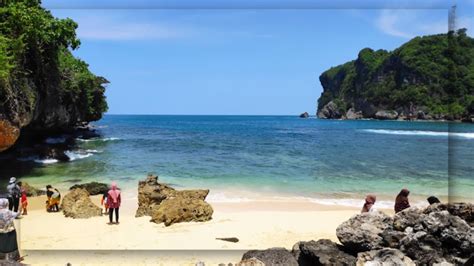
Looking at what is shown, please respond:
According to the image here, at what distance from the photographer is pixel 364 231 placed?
6.05 metres

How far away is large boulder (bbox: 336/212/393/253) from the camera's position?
595 centimetres

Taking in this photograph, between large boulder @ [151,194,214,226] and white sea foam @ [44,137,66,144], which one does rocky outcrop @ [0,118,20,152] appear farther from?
white sea foam @ [44,137,66,144]

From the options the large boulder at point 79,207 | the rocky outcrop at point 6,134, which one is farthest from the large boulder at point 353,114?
the large boulder at point 79,207

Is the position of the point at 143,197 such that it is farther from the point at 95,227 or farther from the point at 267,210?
the point at 267,210

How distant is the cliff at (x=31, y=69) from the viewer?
1434 cm

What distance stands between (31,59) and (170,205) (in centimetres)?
1075

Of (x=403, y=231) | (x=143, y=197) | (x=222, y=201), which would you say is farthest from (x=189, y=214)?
(x=403, y=231)

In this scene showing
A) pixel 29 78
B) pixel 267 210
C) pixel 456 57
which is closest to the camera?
pixel 456 57

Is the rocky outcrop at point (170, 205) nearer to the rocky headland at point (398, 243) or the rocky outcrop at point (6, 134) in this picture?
the rocky headland at point (398, 243)

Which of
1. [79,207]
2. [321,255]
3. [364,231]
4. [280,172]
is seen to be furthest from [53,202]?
[280,172]

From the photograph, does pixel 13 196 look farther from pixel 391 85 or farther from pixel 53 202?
pixel 391 85

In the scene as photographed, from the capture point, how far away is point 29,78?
17.5 metres

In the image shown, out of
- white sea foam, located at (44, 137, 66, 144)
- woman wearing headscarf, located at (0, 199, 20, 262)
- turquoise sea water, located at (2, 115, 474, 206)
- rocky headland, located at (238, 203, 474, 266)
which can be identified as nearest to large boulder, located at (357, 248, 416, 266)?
rocky headland, located at (238, 203, 474, 266)

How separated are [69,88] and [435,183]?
753 inches
